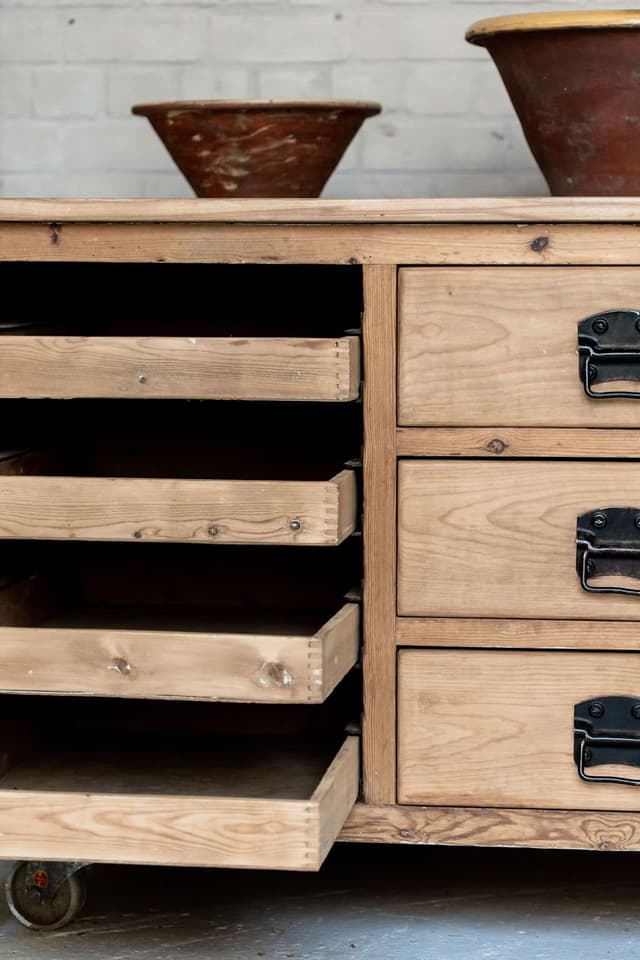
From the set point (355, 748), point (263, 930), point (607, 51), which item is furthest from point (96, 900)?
point (607, 51)

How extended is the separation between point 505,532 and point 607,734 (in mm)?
274

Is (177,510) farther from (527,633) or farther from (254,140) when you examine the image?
(254,140)

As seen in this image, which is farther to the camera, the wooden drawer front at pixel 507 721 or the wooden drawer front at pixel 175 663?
the wooden drawer front at pixel 507 721

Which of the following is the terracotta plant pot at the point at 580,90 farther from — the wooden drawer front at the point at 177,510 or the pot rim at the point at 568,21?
the wooden drawer front at the point at 177,510

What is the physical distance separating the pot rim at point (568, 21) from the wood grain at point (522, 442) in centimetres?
50

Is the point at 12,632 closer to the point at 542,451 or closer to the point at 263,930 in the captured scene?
the point at 263,930

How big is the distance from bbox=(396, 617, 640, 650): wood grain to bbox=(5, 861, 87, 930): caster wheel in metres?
0.55

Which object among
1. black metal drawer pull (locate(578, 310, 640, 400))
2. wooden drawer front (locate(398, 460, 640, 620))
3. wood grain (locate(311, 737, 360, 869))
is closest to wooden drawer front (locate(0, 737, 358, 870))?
wood grain (locate(311, 737, 360, 869))

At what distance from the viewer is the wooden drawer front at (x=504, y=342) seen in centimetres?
166

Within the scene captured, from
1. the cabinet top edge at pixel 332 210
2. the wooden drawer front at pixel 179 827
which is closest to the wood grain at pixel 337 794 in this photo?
the wooden drawer front at pixel 179 827

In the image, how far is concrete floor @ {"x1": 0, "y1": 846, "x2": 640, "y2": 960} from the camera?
173 cm

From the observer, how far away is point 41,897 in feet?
5.88

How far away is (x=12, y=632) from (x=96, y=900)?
0.48m

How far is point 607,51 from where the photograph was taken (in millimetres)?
1742
